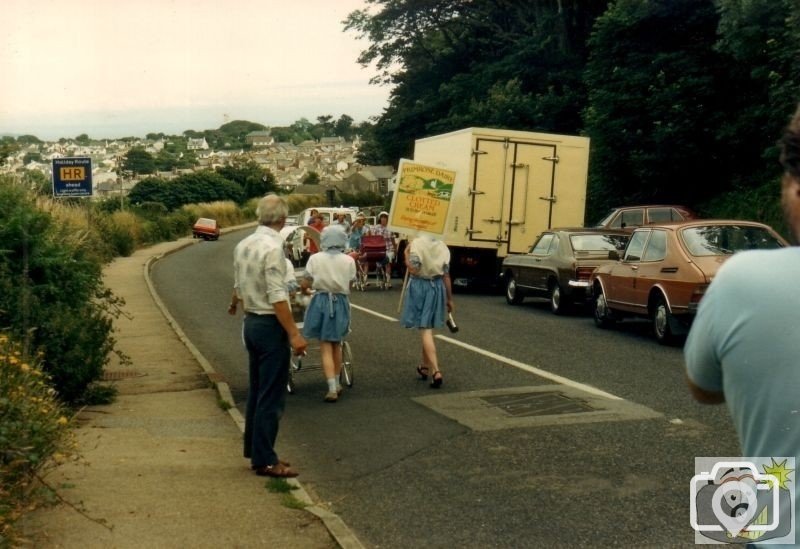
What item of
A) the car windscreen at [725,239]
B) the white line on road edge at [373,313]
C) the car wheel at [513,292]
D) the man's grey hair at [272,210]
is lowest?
the white line on road edge at [373,313]

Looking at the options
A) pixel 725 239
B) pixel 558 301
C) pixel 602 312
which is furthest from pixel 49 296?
pixel 558 301

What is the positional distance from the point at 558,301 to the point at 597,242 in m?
1.43

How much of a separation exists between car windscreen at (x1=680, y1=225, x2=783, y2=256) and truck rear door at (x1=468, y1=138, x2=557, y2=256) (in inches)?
383

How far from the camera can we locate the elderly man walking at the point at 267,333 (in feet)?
25.7

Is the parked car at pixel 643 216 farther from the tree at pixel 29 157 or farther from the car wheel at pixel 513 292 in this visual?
the tree at pixel 29 157

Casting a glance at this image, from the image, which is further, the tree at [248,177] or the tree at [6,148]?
the tree at [248,177]

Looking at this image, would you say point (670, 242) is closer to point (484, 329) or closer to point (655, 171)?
point (484, 329)

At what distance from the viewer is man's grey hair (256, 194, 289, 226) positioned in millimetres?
7996

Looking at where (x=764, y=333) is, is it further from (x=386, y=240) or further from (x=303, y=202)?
(x=303, y=202)

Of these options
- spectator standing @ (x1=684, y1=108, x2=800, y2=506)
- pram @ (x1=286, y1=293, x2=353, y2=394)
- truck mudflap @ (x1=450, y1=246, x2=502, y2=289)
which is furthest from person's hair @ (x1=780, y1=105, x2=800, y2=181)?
truck mudflap @ (x1=450, y1=246, x2=502, y2=289)

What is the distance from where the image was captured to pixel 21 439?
5.71m

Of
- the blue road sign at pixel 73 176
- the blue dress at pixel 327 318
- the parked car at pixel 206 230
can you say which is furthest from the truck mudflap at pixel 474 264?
the parked car at pixel 206 230

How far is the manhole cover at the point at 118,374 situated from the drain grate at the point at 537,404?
447cm

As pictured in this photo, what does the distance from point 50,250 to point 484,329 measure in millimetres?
8128
